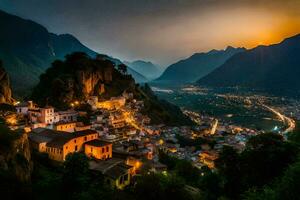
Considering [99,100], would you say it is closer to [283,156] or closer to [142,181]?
[142,181]

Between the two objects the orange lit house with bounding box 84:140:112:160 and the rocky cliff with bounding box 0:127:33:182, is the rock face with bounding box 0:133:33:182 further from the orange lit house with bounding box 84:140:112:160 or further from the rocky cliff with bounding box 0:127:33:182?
the orange lit house with bounding box 84:140:112:160

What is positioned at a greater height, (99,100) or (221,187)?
(99,100)

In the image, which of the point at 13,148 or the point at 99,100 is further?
the point at 99,100

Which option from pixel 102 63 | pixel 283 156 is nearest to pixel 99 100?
pixel 102 63

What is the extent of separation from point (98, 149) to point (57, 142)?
4.84 meters

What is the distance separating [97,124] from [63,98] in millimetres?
14319

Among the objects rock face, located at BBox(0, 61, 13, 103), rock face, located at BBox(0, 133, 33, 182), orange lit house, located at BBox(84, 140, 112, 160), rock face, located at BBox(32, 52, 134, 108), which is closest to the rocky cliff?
rock face, located at BBox(0, 133, 33, 182)

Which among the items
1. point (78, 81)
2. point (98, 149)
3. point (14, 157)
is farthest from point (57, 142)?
point (78, 81)

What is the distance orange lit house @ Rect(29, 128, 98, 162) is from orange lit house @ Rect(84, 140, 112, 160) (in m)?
1.14

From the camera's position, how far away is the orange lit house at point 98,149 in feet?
114

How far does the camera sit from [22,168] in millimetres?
24250

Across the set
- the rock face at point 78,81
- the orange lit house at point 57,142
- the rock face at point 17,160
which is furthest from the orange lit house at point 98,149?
the rock face at point 78,81

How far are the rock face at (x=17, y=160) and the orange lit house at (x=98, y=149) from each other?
906 centimetres

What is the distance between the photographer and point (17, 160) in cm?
2423
